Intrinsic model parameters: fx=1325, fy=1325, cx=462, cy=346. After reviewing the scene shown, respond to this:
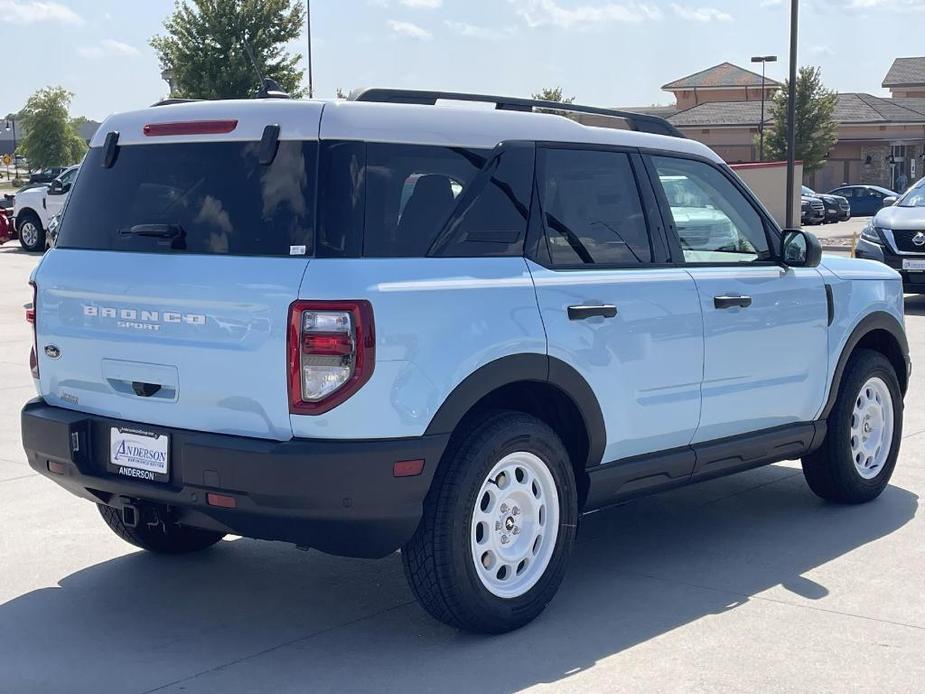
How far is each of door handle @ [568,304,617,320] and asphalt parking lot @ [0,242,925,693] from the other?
3.80 feet

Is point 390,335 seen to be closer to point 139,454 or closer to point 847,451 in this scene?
point 139,454

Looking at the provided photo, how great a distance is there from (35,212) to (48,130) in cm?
8109

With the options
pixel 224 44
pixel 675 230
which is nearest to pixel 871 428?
pixel 675 230

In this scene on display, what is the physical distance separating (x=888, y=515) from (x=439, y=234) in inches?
130

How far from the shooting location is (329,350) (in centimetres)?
430

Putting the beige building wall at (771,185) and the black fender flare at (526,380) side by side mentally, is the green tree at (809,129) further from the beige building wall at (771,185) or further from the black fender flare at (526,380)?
the black fender flare at (526,380)

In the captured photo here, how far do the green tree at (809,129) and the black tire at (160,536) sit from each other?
187ft

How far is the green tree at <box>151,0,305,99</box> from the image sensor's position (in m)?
42.9

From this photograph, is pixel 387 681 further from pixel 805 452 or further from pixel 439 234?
pixel 805 452

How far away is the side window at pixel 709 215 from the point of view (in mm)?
5816

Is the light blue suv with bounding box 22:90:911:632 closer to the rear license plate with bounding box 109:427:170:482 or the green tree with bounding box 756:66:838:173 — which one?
the rear license plate with bounding box 109:427:170:482

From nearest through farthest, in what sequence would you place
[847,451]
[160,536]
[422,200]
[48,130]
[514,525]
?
[422,200] < [514,525] < [160,536] < [847,451] < [48,130]

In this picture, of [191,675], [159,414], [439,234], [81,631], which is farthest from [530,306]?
[81,631]

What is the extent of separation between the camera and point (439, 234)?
4691 millimetres
